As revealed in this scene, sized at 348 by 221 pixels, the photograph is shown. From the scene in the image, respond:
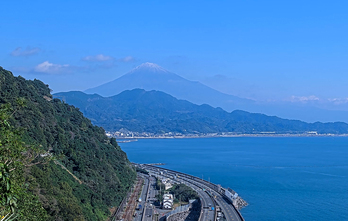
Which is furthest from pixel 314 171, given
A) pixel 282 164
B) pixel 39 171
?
pixel 39 171

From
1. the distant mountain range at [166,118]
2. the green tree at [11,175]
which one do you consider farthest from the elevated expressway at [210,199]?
the distant mountain range at [166,118]

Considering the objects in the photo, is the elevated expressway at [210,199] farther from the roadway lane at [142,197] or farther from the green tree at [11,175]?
the green tree at [11,175]

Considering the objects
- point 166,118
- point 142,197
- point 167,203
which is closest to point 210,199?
point 167,203

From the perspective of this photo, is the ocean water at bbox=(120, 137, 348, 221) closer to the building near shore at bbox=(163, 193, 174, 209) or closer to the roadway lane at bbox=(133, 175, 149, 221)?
the building near shore at bbox=(163, 193, 174, 209)

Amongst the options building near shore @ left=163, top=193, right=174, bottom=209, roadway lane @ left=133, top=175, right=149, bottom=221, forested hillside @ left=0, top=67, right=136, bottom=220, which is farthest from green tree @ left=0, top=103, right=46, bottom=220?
building near shore @ left=163, top=193, right=174, bottom=209

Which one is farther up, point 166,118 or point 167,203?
point 166,118

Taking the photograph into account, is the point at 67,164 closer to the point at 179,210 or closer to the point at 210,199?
the point at 179,210

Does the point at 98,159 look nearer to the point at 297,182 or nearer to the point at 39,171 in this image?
the point at 39,171
